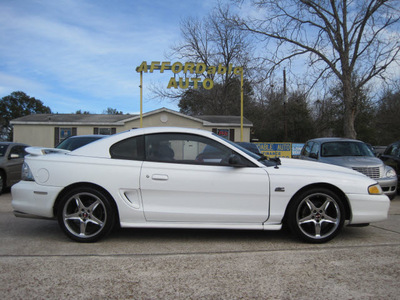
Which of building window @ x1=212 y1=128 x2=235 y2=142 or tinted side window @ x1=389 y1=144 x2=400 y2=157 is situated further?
building window @ x1=212 y1=128 x2=235 y2=142

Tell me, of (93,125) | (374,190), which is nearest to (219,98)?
(93,125)

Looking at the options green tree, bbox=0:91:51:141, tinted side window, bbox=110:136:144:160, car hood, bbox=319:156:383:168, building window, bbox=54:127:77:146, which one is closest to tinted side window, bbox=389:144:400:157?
car hood, bbox=319:156:383:168

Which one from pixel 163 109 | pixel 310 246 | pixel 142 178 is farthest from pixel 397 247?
pixel 163 109

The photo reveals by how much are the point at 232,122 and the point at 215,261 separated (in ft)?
79.2

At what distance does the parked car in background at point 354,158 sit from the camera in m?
7.38

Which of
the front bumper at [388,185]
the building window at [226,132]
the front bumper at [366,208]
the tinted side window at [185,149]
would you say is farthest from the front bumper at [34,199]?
the building window at [226,132]

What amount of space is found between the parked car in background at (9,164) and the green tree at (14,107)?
56610 mm

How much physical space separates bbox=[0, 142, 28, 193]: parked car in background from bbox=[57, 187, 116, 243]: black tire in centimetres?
551

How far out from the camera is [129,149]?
4117 mm

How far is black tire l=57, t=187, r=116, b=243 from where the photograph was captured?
154 inches

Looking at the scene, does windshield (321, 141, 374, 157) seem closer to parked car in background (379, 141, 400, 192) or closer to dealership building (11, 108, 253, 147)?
parked car in background (379, 141, 400, 192)

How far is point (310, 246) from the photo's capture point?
3.88 m

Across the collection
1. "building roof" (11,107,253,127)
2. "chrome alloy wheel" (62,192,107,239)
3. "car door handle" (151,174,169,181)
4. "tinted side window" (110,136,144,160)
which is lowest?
"chrome alloy wheel" (62,192,107,239)

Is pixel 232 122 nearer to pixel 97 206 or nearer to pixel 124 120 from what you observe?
pixel 124 120
